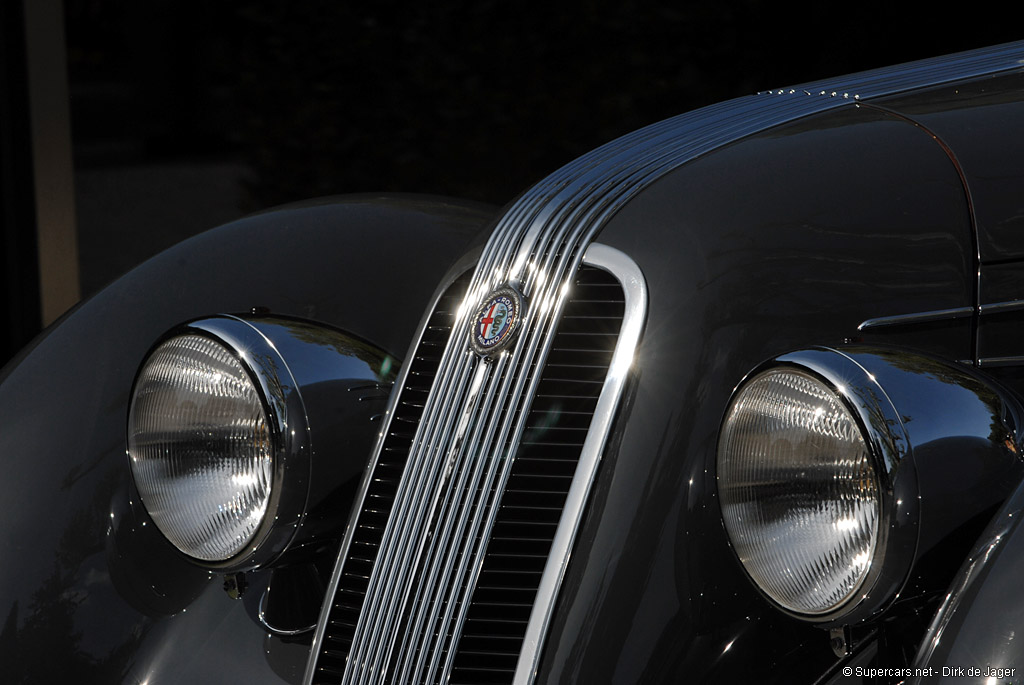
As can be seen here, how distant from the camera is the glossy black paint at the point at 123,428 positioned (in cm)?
196

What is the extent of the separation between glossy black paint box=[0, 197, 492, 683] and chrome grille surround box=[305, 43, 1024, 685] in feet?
0.83

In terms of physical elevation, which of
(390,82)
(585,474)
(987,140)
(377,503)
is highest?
(390,82)

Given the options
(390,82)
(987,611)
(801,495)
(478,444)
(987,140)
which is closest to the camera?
(987,611)

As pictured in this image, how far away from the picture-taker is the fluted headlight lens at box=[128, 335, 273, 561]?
1.86 m

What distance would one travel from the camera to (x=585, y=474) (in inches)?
63.0

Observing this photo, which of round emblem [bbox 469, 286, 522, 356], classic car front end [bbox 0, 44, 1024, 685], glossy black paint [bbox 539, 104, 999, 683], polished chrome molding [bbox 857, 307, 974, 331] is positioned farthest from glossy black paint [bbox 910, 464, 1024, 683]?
round emblem [bbox 469, 286, 522, 356]

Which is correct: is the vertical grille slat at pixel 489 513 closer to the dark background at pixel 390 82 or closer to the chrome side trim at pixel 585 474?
the chrome side trim at pixel 585 474

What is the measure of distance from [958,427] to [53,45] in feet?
15.1

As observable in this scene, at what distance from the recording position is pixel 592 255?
5.60 ft

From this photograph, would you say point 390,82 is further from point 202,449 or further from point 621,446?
point 621,446

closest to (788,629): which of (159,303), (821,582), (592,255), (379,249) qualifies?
(821,582)

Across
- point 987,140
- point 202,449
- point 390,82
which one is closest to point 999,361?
point 987,140

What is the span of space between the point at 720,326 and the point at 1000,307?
1.45 ft

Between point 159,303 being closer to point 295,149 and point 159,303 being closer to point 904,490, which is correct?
point 904,490
